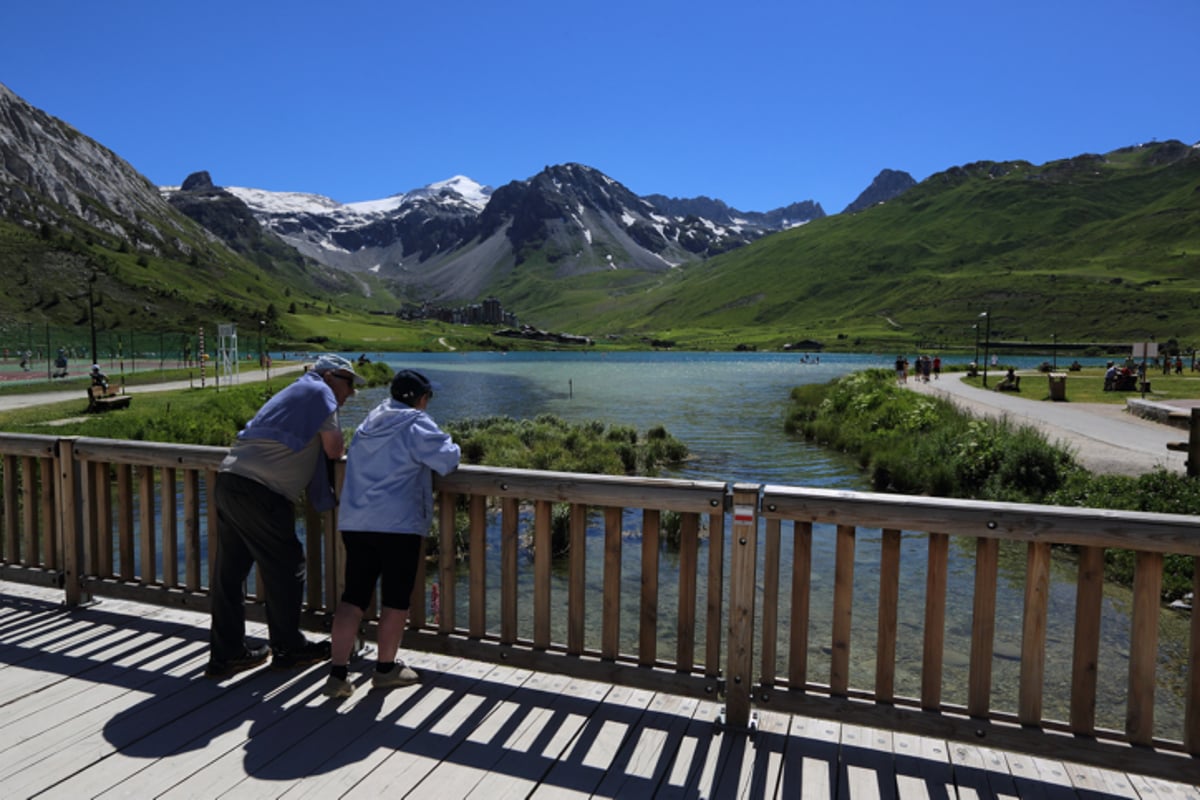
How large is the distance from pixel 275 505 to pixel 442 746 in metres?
2.05

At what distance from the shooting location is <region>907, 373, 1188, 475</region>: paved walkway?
1867cm

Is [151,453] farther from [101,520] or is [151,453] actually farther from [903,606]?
[903,606]

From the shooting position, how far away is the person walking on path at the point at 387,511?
5.09m

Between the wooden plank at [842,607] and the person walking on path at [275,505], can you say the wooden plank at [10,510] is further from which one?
the wooden plank at [842,607]

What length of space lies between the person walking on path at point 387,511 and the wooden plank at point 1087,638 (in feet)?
12.6

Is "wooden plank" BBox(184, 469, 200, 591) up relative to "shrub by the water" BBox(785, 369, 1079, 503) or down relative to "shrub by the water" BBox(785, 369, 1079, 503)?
up

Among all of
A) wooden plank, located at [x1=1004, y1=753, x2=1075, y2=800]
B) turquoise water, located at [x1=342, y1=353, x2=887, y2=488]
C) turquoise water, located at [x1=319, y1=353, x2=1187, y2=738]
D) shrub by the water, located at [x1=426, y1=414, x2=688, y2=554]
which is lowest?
turquoise water, located at [x1=319, y1=353, x2=1187, y2=738]

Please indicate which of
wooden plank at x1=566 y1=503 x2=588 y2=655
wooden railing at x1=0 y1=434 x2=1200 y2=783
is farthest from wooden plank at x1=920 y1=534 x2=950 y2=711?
wooden plank at x1=566 y1=503 x2=588 y2=655

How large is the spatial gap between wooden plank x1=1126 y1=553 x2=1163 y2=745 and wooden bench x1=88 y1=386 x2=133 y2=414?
31158 mm

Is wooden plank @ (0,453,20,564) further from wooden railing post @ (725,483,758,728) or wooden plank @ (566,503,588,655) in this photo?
wooden railing post @ (725,483,758,728)

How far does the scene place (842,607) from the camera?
4664 mm

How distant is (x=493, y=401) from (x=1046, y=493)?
43.8m

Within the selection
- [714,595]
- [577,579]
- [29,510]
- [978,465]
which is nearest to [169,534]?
[29,510]

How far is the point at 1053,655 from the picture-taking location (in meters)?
10.5
